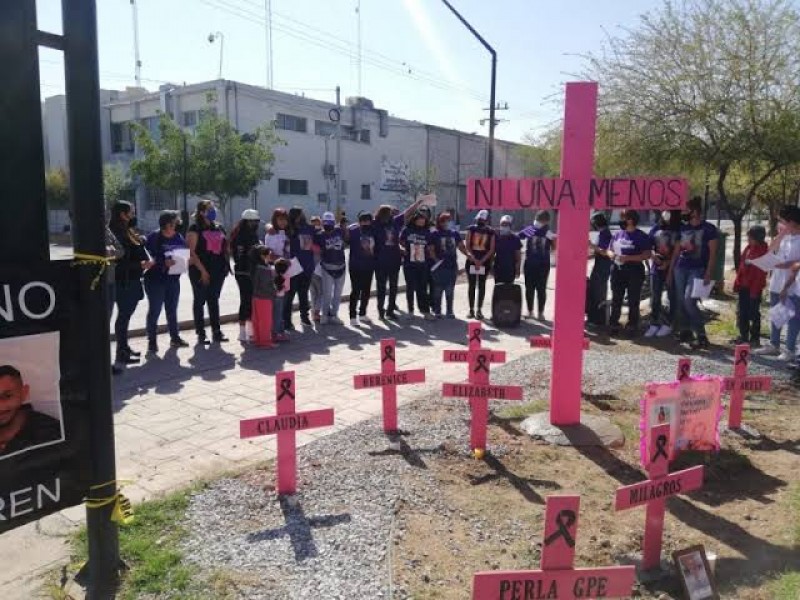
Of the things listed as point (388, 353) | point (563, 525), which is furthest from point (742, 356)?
point (563, 525)

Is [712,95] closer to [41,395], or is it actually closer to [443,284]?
[443,284]

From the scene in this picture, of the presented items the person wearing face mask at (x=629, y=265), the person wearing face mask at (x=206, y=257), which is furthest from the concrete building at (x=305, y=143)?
the person wearing face mask at (x=629, y=265)

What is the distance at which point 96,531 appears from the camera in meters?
3.20

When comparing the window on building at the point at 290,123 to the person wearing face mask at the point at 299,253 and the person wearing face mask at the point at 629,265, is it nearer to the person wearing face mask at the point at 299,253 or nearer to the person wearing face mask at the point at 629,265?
the person wearing face mask at the point at 299,253

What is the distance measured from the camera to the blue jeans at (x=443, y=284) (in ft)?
35.8

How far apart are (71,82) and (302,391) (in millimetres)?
4469

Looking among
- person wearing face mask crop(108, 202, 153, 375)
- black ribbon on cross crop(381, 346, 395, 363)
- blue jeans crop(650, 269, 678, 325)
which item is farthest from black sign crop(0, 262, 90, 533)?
blue jeans crop(650, 269, 678, 325)

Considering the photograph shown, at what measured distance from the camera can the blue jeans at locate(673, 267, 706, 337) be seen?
347 inches

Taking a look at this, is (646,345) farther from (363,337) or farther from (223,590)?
(223,590)

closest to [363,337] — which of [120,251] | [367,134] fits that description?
[120,251]

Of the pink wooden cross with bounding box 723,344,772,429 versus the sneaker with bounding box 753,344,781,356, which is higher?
the pink wooden cross with bounding box 723,344,772,429

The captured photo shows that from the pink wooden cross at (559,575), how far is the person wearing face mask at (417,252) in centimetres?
838

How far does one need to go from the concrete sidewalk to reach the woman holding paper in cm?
58

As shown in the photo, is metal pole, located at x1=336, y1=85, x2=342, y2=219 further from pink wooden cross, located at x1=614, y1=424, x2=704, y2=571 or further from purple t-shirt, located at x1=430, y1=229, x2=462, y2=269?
pink wooden cross, located at x1=614, y1=424, x2=704, y2=571
